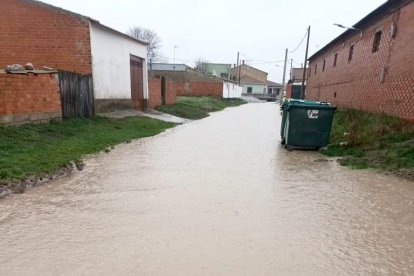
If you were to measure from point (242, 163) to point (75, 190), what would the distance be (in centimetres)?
351

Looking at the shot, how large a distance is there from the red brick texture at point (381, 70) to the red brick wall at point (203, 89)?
21176 mm

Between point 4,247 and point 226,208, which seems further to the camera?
point 226,208

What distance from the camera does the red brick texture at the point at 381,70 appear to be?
366 inches

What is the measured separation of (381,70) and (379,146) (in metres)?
5.13

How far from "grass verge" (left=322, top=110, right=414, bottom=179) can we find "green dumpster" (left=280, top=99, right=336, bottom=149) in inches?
15.4

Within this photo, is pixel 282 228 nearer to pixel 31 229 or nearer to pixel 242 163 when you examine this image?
pixel 31 229

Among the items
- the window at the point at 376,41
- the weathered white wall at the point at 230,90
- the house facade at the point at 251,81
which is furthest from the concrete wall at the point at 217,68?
the window at the point at 376,41

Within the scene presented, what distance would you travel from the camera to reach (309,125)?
855 cm

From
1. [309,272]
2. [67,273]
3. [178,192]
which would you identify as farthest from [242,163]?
[67,273]

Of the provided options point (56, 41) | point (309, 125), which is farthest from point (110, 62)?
point (309, 125)

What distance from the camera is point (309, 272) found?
2.83 m

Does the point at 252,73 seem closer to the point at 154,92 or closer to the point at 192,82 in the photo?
the point at 192,82

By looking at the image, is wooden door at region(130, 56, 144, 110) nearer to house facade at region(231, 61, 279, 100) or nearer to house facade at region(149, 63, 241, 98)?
house facade at region(149, 63, 241, 98)

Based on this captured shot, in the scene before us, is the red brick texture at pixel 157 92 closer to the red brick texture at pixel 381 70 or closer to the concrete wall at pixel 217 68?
the red brick texture at pixel 381 70
